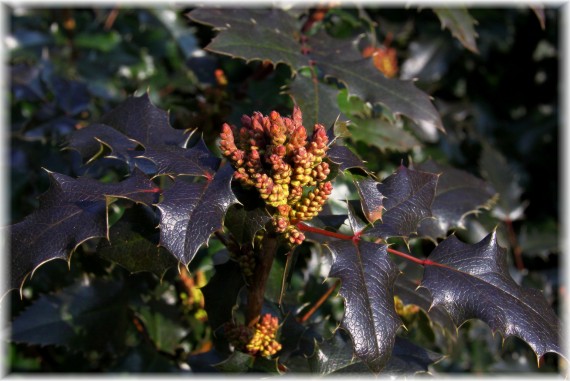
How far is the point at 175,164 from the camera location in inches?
40.2

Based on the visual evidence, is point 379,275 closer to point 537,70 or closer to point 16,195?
point 16,195

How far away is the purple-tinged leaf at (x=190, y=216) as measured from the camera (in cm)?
95

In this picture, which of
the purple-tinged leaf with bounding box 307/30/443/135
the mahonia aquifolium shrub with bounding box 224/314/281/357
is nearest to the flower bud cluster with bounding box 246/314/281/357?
the mahonia aquifolium shrub with bounding box 224/314/281/357

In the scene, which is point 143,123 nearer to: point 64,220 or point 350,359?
point 64,220

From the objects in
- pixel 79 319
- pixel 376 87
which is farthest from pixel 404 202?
pixel 79 319

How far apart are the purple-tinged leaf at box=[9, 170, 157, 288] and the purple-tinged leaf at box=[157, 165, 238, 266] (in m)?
0.04

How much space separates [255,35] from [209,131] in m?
0.28

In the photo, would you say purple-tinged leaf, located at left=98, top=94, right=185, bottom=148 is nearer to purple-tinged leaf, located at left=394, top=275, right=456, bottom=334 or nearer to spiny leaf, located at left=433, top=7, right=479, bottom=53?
purple-tinged leaf, located at left=394, top=275, right=456, bottom=334

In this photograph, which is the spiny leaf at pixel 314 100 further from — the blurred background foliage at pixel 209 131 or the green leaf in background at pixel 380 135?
the green leaf in background at pixel 380 135

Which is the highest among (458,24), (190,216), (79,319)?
(190,216)

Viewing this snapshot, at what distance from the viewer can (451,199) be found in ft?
4.74

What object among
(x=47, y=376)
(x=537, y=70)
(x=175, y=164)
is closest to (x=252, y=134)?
(x=175, y=164)

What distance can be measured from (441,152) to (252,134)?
1.40m

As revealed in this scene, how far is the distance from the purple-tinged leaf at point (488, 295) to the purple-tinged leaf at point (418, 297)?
153 millimetres
